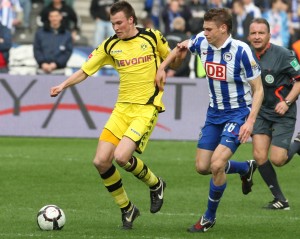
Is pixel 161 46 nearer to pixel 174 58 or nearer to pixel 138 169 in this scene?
pixel 174 58

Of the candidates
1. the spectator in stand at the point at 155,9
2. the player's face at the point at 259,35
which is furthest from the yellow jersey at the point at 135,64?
the spectator in stand at the point at 155,9

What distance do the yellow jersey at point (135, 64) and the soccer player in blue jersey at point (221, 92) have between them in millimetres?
246

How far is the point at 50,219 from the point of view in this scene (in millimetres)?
10117

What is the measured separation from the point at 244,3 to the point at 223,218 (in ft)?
44.2

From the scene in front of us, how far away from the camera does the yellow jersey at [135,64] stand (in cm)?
1087

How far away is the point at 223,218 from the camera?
11289mm

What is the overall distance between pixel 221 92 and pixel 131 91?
3.41 ft

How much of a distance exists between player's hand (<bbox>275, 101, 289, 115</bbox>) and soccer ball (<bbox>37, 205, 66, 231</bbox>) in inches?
119

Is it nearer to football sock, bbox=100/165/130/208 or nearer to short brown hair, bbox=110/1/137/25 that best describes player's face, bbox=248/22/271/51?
short brown hair, bbox=110/1/137/25

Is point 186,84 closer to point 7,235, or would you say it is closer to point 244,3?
point 244,3

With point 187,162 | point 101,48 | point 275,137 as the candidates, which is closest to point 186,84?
point 187,162

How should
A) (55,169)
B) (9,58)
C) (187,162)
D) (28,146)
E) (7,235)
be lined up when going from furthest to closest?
1. (9,58)
2. (28,146)
3. (187,162)
4. (55,169)
5. (7,235)

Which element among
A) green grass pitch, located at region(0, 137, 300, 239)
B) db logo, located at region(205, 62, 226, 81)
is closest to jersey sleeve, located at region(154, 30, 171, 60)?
db logo, located at region(205, 62, 226, 81)

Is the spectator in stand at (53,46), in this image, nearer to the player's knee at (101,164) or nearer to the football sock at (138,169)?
the football sock at (138,169)
